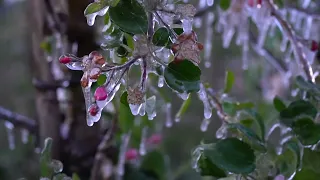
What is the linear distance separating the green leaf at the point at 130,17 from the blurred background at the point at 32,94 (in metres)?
0.34

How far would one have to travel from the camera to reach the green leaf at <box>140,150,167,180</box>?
852 millimetres

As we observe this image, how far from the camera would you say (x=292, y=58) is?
76 cm

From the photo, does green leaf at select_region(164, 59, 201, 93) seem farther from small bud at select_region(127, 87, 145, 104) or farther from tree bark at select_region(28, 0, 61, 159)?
tree bark at select_region(28, 0, 61, 159)

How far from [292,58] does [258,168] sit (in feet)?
1.02

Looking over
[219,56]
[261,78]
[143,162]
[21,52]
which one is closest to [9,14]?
[21,52]

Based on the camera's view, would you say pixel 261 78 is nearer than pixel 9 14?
Yes

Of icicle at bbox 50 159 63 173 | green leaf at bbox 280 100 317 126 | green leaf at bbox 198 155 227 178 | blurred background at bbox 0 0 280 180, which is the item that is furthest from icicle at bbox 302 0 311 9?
icicle at bbox 50 159 63 173

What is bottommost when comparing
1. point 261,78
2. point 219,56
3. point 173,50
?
point 219,56

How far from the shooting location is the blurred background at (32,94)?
3.35 ft

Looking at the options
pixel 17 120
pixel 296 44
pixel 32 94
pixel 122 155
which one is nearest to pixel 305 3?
pixel 296 44

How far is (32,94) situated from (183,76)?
5.68 ft

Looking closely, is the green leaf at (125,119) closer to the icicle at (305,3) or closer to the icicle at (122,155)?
the icicle at (122,155)

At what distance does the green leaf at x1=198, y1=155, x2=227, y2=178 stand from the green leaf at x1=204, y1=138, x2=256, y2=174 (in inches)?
0.7

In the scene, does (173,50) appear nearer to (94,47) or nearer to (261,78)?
(94,47)
